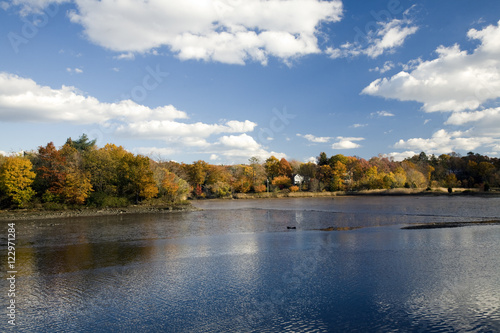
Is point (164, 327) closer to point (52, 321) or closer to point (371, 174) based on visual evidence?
point (52, 321)

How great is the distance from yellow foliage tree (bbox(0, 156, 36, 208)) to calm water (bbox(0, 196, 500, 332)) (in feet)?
101

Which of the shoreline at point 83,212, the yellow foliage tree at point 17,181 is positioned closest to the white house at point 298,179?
the shoreline at point 83,212

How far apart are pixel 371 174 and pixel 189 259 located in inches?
3530

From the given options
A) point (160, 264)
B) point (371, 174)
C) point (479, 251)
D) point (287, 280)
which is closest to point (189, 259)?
point (160, 264)

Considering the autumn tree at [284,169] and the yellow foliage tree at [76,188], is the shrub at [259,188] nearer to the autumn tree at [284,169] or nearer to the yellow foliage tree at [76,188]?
the autumn tree at [284,169]

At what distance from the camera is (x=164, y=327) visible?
7227mm

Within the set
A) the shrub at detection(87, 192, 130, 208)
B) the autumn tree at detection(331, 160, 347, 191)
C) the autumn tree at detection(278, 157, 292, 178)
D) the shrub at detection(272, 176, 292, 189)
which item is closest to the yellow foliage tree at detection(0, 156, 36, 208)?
the shrub at detection(87, 192, 130, 208)

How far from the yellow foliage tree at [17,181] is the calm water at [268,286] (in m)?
30.7

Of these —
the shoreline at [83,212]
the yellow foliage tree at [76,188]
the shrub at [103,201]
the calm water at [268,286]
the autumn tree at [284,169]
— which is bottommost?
the shoreline at [83,212]

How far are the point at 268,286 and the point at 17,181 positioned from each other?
4460 centimetres

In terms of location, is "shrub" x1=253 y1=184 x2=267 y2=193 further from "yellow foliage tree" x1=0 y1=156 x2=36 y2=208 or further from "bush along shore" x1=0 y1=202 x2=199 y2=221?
"yellow foliage tree" x1=0 y1=156 x2=36 y2=208

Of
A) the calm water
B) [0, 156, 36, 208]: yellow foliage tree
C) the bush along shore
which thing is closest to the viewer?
the calm water

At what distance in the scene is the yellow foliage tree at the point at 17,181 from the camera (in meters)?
41.6

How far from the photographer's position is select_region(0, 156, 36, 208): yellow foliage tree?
1636 inches
